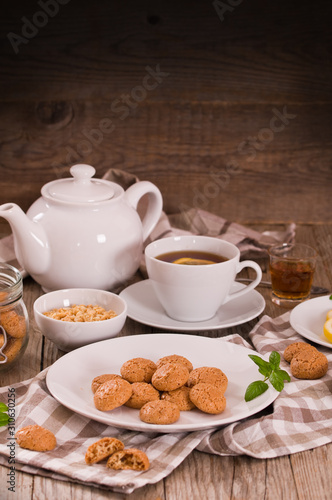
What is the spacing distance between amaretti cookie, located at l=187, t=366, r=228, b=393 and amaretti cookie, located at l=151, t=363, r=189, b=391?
0.04 ft

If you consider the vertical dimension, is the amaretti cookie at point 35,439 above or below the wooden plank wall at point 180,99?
below

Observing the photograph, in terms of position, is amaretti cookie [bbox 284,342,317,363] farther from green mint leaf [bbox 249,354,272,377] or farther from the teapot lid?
the teapot lid

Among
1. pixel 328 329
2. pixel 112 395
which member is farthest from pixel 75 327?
pixel 328 329

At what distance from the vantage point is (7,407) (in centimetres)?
96

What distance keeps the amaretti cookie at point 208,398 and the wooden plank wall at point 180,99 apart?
93 centimetres

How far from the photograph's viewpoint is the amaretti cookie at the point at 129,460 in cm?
85

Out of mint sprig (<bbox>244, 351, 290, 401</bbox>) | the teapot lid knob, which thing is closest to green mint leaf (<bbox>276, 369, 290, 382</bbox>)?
mint sprig (<bbox>244, 351, 290, 401</bbox>)

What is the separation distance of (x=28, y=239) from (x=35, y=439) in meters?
0.48

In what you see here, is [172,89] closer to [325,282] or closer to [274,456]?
[325,282]

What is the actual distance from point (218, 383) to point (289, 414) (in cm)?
11

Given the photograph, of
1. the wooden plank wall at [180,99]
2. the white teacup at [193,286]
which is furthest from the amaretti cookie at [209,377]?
the wooden plank wall at [180,99]

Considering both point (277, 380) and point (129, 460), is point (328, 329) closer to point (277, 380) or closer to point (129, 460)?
point (277, 380)

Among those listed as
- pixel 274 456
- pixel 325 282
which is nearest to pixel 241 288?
pixel 325 282

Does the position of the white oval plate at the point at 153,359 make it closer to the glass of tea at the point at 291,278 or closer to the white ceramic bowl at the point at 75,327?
the white ceramic bowl at the point at 75,327
